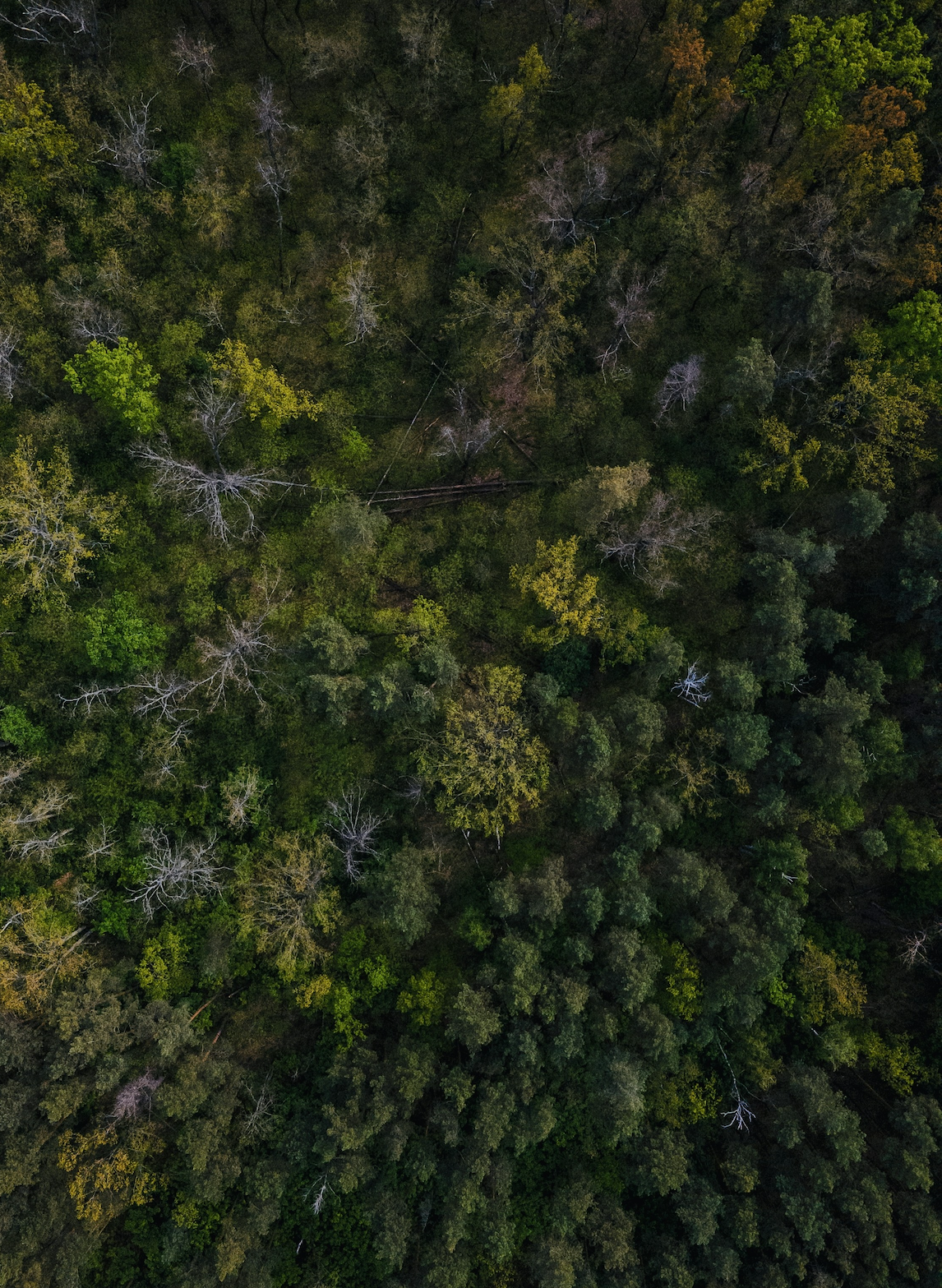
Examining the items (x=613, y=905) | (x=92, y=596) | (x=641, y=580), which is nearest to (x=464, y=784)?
(x=613, y=905)

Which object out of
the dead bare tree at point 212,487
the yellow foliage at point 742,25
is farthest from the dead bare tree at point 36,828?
the yellow foliage at point 742,25

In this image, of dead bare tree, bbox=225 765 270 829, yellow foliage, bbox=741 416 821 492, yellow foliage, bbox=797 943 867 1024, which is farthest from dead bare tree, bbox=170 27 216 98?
yellow foliage, bbox=797 943 867 1024

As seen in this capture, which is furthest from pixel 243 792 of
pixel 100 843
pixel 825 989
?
pixel 825 989

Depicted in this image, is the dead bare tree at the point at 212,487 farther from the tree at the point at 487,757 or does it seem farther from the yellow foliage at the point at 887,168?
the yellow foliage at the point at 887,168

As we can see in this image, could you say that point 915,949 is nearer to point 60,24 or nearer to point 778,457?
point 778,457

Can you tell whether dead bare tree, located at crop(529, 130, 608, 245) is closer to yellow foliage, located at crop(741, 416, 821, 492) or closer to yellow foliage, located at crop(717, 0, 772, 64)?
yellow foliage, located at crop(717, 0, 772, 64)
